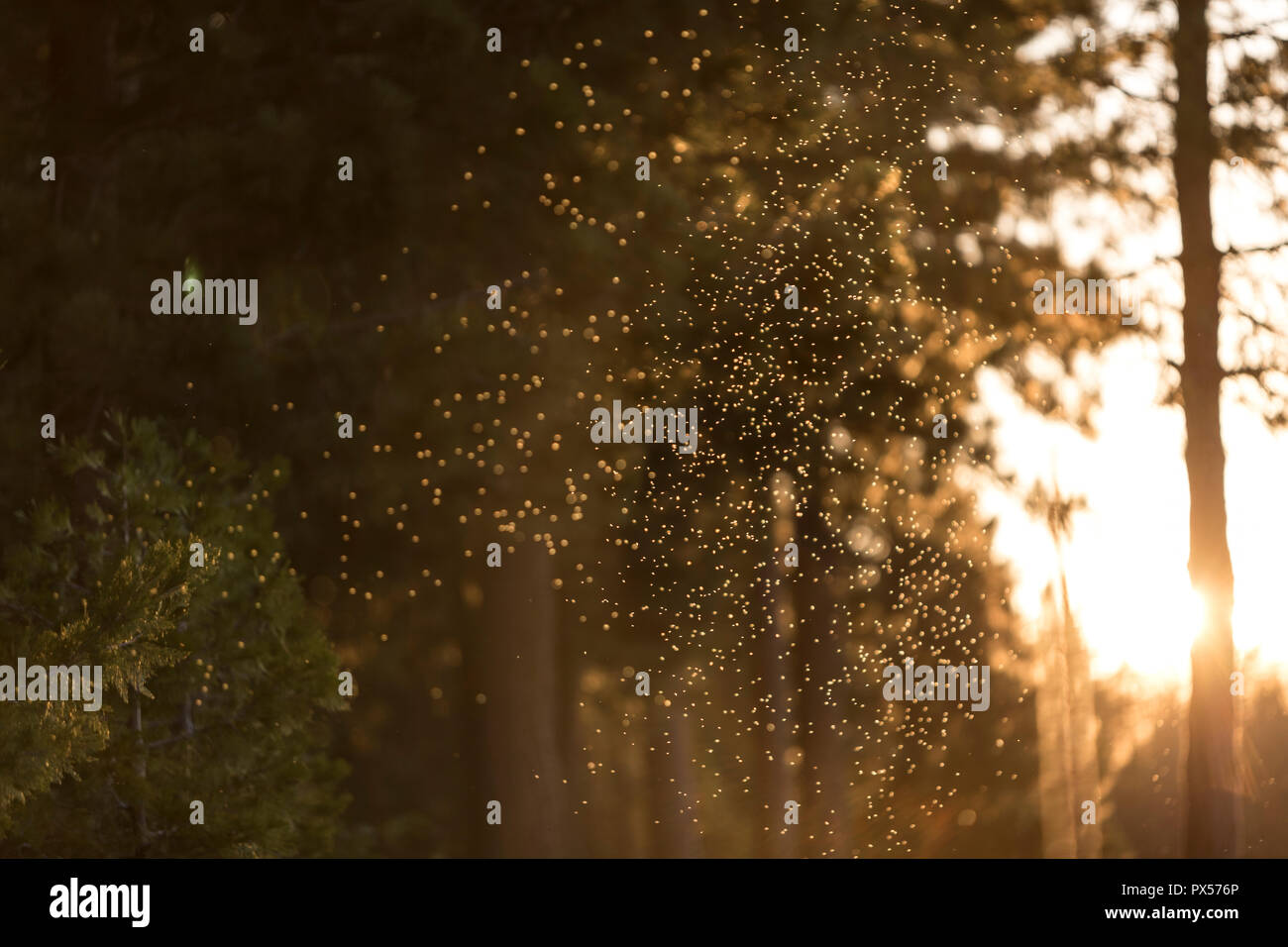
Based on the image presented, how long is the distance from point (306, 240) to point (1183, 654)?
5.84m

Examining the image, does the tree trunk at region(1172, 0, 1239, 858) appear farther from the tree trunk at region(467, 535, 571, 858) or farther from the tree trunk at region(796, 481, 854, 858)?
the tree trunk at region(467, 535, 571, 858)

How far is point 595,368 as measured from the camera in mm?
8555

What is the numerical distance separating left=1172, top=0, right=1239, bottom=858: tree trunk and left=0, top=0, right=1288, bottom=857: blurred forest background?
2cm

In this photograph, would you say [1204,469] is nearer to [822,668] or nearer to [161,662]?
[822,668]

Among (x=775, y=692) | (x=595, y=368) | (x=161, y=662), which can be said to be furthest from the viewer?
(x=775, y=692)

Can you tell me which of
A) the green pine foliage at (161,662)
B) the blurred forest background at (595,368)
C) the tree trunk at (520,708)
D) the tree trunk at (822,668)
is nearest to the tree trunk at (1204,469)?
the blurred forest background at (595,368)

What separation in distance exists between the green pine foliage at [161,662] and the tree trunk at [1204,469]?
5.07 metres

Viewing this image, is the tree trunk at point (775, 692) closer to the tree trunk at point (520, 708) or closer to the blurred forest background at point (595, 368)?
the blurred forest background at point (595, 368)

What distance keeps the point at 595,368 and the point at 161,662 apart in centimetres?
400

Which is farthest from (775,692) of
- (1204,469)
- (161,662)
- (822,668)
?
(161,662)

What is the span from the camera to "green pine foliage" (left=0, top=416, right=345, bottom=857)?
4.87 m

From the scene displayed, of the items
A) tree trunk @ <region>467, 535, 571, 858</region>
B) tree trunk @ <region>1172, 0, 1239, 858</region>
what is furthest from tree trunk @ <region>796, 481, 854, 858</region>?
tree trunk @ <region>1172, 0, 1239, 858</region>

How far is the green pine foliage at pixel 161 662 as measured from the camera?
192 inches

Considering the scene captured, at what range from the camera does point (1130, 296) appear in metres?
9.03
